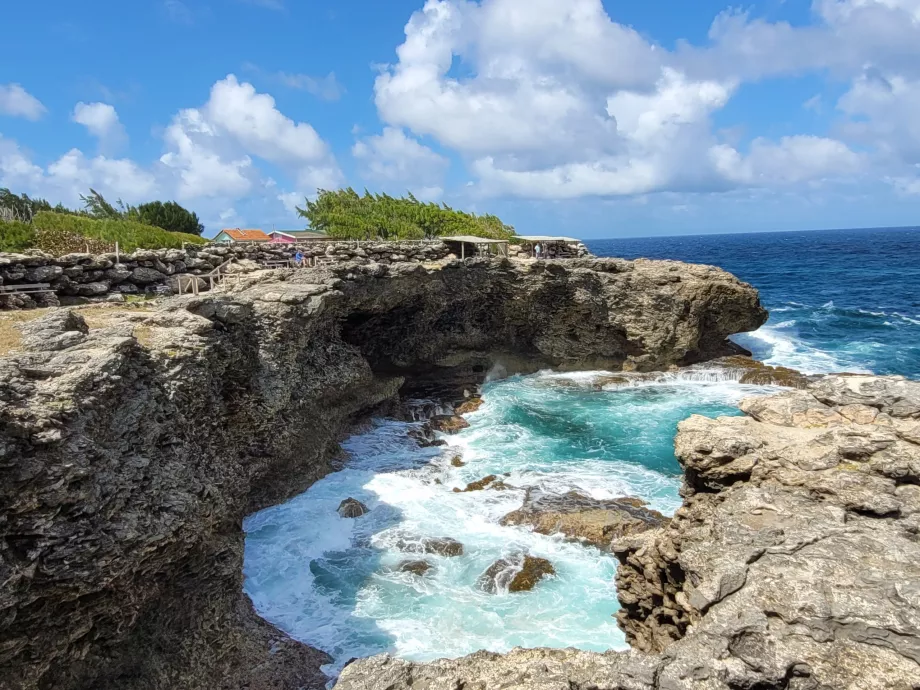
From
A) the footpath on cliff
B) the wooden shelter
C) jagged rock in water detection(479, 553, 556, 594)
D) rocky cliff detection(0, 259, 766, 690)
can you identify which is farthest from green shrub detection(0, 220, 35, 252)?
jagged rock in water detection(479, 553, 556, 594)

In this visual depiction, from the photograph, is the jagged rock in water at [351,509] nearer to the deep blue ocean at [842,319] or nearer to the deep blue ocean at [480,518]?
the deep blue ocean at [480,518]

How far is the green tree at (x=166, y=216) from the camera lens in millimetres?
57250

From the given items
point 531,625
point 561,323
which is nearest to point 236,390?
point 531,625

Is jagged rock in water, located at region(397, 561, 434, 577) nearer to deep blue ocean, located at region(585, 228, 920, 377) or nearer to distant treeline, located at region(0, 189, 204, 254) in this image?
distant treeline, located at region(0, 189, 204, 254)

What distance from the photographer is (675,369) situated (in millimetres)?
37344

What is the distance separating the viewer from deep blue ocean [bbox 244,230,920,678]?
15250 millimetres

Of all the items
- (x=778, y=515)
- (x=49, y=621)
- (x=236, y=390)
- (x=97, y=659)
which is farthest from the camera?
(x=236, y=390)

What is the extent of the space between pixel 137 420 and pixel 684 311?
31.8 m

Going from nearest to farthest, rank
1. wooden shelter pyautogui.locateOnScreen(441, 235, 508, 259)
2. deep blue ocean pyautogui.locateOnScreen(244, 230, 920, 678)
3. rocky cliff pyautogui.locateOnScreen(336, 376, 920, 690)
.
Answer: rocky cliff pyautogui.locateOnScreen(336, 376, 920, 690) → deep blue ocean pyautogui.locateOnScreen(244, 230, 920, 678) → wooden shelter pyautogui.locateOnScreen(441, 235, 508, 259)

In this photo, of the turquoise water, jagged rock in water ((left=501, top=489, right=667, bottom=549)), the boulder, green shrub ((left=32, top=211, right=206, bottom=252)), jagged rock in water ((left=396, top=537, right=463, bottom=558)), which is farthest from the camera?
green shrub ((left=32, top=211, right=206, bottom=252))

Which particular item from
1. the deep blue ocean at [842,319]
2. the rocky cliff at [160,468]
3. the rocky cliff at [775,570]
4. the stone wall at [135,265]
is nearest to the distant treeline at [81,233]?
the stone wall at [135,265]

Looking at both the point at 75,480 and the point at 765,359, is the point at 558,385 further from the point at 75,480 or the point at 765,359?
the point at 75,480

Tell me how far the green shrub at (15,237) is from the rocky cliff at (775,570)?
108 ft

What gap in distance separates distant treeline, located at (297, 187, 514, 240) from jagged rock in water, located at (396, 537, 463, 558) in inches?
1569
